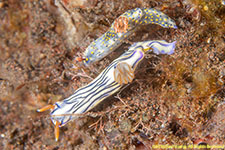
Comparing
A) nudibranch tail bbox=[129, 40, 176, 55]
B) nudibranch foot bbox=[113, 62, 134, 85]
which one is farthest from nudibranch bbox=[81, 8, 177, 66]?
nudibranch foot bbox=[113, 62, 134, 85]

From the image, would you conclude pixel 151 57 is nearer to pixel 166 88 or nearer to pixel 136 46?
pixel 136 46

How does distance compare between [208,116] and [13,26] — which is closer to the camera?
[208,116]

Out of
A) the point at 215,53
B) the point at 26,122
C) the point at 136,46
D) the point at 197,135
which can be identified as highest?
the point at 136,46

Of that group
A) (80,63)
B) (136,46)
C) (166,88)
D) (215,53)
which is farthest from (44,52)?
(215,53)

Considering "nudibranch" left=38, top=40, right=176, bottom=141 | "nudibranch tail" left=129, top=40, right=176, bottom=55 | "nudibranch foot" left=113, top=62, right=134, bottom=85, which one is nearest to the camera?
"nudibranch foot" left=113, top=62, right=134, bottom=85

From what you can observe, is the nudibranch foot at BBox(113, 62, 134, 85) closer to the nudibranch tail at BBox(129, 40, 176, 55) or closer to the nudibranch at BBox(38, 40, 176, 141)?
the nudibranch at BBox(38, 40, 176, 141)
